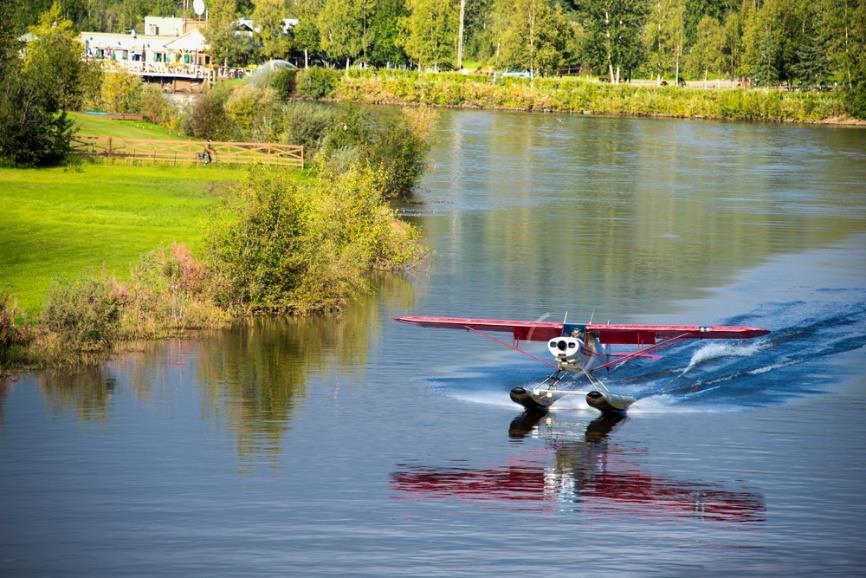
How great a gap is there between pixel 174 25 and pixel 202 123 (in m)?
110

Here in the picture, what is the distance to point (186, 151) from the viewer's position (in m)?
74.1

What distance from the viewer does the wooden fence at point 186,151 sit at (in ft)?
234

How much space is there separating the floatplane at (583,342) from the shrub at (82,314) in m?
8.23

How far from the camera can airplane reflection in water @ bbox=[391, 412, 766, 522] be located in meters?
25.1

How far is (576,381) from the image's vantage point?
33500mm

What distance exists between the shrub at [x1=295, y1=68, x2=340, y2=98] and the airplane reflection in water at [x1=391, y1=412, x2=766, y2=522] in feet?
415

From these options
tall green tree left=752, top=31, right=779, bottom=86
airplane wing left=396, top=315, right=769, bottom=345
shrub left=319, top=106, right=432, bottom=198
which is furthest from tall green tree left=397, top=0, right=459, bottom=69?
airplane wing left=396, top=315, right=769, bottom=345

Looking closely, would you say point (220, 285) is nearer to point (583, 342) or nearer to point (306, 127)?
point (583, 342)

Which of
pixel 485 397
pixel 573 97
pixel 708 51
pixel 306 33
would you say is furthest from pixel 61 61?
pixel 708 51

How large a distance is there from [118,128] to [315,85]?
69920 millimetres

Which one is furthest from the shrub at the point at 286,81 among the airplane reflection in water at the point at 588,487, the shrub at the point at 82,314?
the airplane reflection in water at the point at 588,487

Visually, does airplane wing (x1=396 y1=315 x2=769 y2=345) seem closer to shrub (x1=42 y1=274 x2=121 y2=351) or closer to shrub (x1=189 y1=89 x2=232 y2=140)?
shrub (x1=42 y1=274 x2=121 y2=351)

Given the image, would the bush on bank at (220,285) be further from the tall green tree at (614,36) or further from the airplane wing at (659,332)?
the tall green tree at (614,36)

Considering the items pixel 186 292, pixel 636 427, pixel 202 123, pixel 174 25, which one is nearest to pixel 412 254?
pixel 186 292
